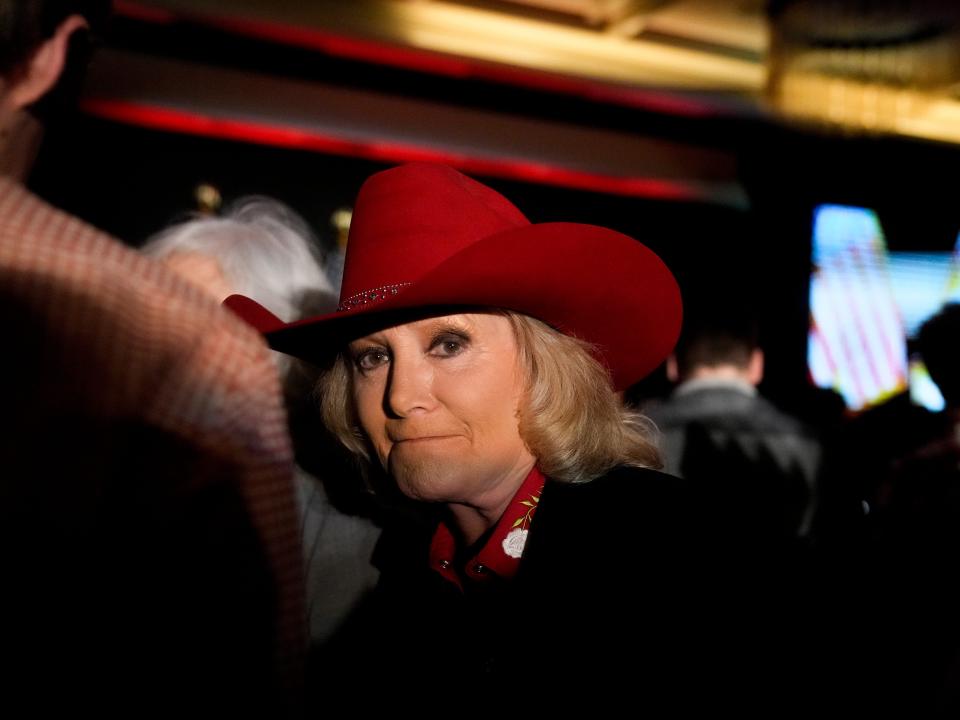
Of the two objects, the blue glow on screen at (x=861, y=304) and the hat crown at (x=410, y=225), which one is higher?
the blue glow on screen at (x=861, y=304)

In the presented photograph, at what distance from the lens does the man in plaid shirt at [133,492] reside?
585mm

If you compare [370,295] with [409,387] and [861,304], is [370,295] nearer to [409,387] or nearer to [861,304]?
[409,387]

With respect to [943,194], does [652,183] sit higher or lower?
lower

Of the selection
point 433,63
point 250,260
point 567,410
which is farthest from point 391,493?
point 433,63

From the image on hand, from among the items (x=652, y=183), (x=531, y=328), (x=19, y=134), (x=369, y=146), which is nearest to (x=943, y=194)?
(x=652, y=183)

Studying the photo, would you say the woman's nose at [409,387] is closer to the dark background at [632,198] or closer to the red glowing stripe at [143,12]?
the dark background at [632,198]

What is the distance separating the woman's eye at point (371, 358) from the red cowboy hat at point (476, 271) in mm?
42

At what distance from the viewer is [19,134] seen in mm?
794

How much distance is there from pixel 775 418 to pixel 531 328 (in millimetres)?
1733

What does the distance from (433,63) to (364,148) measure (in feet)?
2.01

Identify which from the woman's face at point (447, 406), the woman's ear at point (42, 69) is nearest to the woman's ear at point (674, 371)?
the woman's face at point (447, 406)

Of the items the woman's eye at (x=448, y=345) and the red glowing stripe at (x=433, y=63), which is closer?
the woman's eye at (x=448, y=345)

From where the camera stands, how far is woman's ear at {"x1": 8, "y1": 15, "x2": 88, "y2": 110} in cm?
78

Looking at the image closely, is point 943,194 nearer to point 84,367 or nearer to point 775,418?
→ point 775,418
